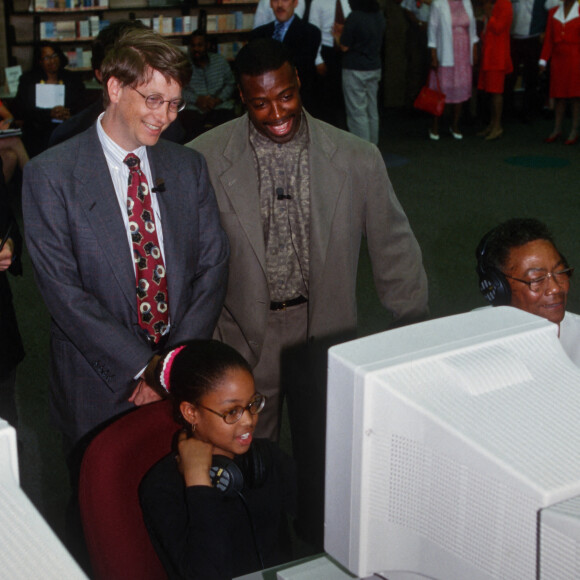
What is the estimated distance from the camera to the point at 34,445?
10.2ft

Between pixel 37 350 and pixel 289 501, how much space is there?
240 centimetres

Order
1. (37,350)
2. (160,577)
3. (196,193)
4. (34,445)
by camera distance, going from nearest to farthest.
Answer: (160,577) < (196,193) < (34,445) < (37,350)

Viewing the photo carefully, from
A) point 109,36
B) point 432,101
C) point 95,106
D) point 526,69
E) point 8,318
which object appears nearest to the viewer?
point 8,318

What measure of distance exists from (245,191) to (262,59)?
1.07 ft

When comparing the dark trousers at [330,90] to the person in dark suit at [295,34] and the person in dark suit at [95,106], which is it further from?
the person in dark suit at [95,106]

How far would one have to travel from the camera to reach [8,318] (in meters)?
2.34

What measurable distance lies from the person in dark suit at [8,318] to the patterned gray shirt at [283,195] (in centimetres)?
66

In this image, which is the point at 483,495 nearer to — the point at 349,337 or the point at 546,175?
the point at 349,337

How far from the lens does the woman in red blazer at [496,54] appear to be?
7.86 metres

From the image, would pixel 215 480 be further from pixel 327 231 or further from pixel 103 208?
pixel 327 231

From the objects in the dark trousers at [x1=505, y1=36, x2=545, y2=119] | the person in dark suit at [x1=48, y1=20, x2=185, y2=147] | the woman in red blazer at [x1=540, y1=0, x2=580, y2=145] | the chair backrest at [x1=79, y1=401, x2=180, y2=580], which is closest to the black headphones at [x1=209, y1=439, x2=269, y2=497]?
the chair backrest at [x1=79, y1=401, x2=180, y2=580]

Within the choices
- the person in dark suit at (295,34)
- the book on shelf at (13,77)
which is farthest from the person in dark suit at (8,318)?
the book on shelf at (13,77)

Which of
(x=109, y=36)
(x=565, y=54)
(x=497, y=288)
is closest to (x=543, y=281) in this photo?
(x=497, y=288)

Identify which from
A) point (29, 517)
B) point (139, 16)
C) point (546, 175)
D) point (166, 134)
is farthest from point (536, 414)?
point (139, 16)
